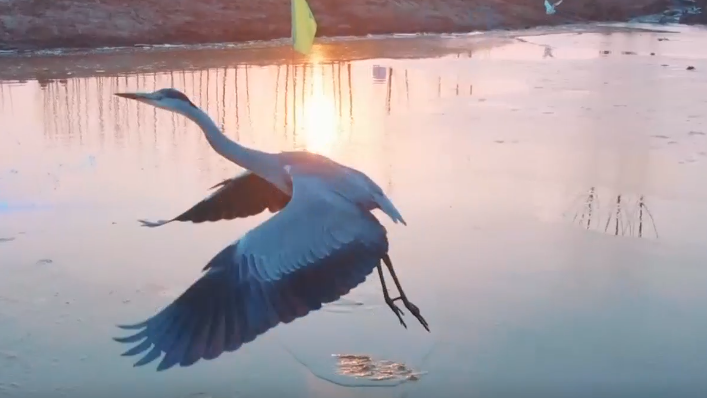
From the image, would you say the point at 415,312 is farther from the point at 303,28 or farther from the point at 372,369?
the point at 303,28

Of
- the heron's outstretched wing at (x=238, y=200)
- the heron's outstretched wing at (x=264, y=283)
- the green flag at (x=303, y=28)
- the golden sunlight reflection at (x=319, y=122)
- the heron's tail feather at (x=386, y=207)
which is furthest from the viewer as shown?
the golden sunlight reflection at (x=319, y=122)

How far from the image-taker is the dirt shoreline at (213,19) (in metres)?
13.8

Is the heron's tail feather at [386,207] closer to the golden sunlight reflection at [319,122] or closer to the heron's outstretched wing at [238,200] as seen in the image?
the heron's outstretched wing at [238,200]

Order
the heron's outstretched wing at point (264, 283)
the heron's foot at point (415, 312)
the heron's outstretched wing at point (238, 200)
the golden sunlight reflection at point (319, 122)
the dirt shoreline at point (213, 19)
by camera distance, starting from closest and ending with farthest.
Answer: the heron's outstretched wing at point (264, 283) < the heron's foot at point (415, 312) < the heron's outstretched wing at point (238, 200) < the golden sunlight reflection at point (319, 122) < the dirt shoreline at point (213, 19)

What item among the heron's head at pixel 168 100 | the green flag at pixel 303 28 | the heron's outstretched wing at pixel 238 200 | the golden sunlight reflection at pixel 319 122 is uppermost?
the green flag at pixel 303 28

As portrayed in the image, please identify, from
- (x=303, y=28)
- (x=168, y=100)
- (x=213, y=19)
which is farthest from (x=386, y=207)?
(x=213, y=19)

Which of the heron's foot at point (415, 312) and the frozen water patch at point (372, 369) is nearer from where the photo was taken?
the frozen water patch at point (372, 369)

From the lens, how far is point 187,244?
4.87 metres

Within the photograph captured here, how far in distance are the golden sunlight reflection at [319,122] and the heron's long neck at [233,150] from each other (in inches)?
120

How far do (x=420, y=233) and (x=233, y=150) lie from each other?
1662 mm

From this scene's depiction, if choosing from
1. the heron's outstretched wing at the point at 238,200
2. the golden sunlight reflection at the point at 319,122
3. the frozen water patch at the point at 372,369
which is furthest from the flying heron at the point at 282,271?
the golden sunlight reflection at the point at 319,122

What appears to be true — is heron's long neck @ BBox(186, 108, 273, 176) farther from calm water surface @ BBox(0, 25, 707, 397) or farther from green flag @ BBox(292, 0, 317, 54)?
green flag @ BBox(292, 0, 317, 54)

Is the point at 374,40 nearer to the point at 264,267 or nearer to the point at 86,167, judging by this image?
the point at 86,167

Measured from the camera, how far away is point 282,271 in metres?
2.81
